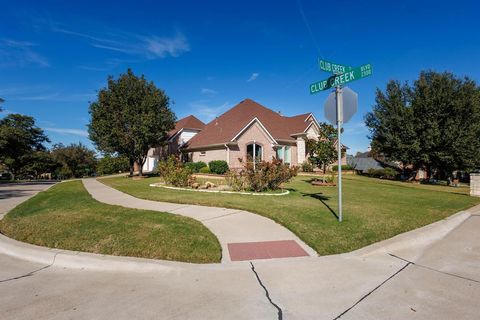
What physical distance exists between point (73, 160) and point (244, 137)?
3417 cm

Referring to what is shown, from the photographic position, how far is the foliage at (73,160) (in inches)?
1666

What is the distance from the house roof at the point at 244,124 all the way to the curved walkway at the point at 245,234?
1498 centimetres

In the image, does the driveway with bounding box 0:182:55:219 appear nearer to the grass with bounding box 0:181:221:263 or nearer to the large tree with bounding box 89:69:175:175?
the grass with bounding box 0:181:221:263

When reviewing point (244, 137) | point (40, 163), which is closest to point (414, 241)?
point (244, 137)

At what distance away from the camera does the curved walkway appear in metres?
4.64

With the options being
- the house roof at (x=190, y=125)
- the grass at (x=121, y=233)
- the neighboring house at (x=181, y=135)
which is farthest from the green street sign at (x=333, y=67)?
the house roof at (x=190, y=125)

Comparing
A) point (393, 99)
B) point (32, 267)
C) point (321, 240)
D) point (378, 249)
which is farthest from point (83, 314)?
point (393, 99)

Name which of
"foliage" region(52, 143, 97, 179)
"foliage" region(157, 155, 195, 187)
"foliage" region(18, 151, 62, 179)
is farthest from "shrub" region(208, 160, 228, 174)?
"foliage" region(18, 151, 62, 179)

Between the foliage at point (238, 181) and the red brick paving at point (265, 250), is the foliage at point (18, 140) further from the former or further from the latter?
the red brick paving at point (265, 250)

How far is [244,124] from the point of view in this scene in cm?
2352

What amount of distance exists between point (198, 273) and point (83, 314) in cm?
149

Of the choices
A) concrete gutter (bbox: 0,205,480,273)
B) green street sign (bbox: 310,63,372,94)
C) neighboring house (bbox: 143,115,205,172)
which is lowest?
concrete gutter (bbox: 0,205,480,273)

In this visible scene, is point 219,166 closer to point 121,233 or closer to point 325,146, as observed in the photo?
point 325,146

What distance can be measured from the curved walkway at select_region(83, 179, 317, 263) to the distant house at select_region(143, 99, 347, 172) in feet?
43.2
